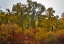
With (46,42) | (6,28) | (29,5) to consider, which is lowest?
(46,42)

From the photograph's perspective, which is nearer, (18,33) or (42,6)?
(18,33)

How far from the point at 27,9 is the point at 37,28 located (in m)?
5.88

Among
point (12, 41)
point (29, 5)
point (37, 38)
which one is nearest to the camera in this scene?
point (12, 41)

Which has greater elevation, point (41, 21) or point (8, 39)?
point (41, 21)

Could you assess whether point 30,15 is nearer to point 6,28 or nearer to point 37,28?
point 37,28

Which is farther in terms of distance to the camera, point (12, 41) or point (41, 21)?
point (41, 21)

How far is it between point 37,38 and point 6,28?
7.82 metres

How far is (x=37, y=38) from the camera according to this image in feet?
177

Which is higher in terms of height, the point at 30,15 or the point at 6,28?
the point at 30,15

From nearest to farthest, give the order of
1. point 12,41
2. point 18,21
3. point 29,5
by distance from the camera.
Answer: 1. point 12,41
2. point 18,21
3. point 29,5

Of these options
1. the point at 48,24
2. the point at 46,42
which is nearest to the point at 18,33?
the point at 46,42

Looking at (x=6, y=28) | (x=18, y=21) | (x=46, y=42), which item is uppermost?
(x=18, y=21)

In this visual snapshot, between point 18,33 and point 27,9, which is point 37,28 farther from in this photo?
point 18,33

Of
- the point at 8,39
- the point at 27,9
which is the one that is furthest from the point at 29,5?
the point at 8,39
